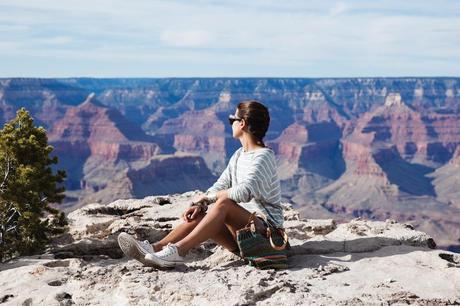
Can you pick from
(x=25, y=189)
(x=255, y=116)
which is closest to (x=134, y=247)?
(x=255, y=116)

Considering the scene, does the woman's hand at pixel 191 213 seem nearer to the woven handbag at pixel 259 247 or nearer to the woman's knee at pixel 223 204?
the woman's knee at pixel 223 204

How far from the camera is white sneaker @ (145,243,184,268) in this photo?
838cm

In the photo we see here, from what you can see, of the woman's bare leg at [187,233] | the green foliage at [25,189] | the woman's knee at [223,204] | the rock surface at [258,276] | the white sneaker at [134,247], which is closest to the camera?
the rock surface at [258,276]

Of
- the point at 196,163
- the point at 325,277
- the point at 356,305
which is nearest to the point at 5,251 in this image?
the point at 325,277

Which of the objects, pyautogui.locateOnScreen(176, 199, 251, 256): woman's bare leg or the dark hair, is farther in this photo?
the dark hair

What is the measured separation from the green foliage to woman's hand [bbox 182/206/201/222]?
11.0ft

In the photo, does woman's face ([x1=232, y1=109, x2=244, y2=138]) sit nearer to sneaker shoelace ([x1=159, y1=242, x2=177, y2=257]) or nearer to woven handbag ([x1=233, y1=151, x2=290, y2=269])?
woven handbag ([x1=233, y1=151, x2=290, y2=269])

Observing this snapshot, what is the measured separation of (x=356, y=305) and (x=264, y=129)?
286cm

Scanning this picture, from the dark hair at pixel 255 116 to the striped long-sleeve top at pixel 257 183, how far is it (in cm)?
27

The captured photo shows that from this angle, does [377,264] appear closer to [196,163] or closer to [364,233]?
[364,233]

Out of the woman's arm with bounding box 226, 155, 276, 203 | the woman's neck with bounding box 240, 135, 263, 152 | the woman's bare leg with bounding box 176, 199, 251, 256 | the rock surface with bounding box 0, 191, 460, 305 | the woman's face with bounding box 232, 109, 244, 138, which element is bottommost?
the rock surface with bounding box 0, 191, 460, 305

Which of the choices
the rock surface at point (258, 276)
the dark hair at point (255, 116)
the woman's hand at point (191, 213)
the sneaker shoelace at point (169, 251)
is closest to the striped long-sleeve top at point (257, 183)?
the dark hair at point (255, 116)

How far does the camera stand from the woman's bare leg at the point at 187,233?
8.78m

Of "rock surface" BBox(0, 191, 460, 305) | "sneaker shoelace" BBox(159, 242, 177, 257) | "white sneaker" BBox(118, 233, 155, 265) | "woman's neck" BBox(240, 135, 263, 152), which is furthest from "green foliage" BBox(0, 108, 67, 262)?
"woman's neck" BBox(240, 135, 263, 152)
